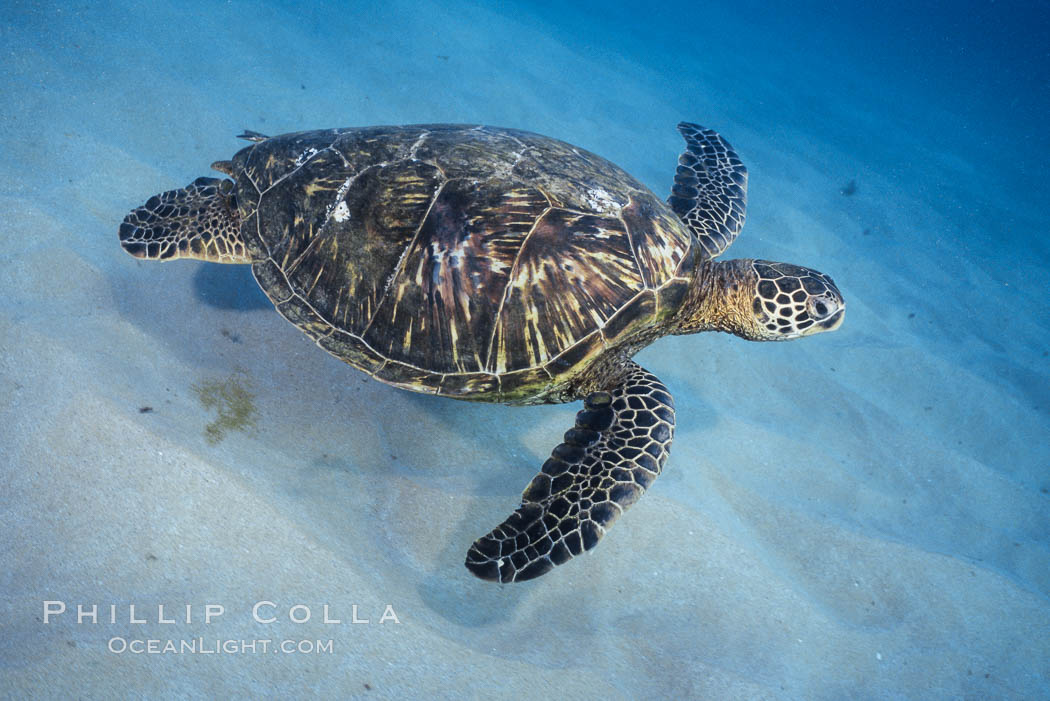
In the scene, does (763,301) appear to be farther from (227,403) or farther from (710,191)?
(227,403)

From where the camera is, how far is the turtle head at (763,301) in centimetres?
260

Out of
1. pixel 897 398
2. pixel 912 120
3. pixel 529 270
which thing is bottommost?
pixel 897 398

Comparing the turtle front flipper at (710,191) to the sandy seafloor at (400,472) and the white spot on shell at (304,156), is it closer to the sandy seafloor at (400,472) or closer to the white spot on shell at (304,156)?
the sandy seafloor at (400,472)

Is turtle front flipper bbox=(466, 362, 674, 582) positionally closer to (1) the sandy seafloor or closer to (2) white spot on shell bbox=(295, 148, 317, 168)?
(1) the sandy seafloor

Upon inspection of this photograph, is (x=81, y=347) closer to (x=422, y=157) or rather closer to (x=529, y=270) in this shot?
(x=422, y=157)

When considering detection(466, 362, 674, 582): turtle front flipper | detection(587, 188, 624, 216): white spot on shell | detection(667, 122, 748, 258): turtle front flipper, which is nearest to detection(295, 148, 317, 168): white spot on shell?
detection(587, 188, 624, 216): white spot on shell

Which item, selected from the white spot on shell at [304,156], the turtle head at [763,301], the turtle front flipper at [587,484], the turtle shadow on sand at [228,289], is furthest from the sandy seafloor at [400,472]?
the white spot on shell at [304,156]

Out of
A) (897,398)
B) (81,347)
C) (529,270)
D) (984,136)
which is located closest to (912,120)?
(984,136)

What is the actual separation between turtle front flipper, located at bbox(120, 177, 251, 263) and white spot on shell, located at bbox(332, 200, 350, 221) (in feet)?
2.14

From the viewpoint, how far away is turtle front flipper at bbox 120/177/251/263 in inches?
104

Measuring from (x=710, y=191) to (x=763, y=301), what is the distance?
52.3 inches

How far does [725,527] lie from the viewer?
274 cm

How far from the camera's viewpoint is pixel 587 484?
2.20 metres

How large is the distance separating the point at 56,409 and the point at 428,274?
1.71 m
